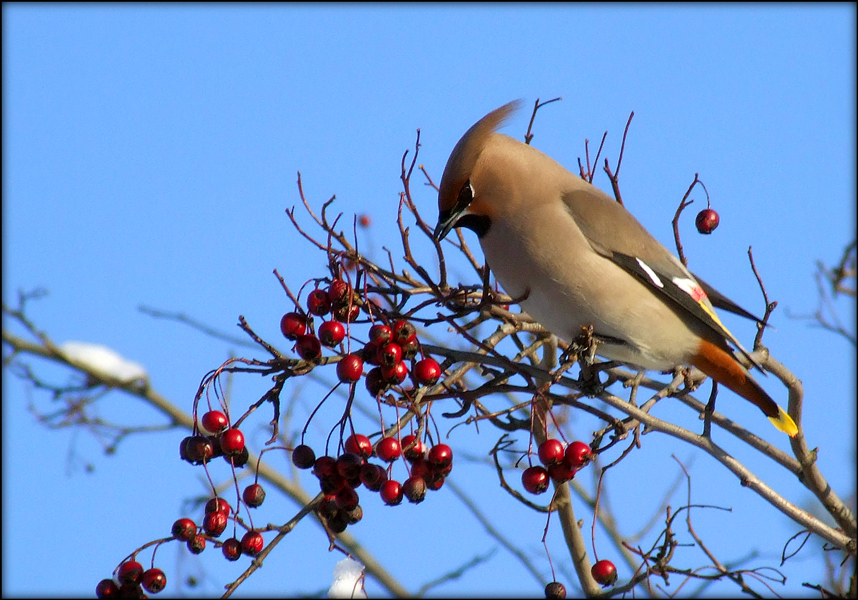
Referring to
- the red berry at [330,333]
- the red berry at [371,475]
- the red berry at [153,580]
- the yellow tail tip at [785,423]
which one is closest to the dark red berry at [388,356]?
the red berry at [330,333]

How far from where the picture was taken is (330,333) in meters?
2.18

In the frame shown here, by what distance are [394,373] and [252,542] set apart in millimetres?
518

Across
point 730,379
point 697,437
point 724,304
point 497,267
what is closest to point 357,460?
point 697,437

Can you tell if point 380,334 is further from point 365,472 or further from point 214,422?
point 214,422

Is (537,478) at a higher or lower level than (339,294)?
lower

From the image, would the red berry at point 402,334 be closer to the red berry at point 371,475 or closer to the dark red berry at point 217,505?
the red berry at point 371,475

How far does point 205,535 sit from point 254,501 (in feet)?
0.55

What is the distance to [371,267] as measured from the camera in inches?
97.2

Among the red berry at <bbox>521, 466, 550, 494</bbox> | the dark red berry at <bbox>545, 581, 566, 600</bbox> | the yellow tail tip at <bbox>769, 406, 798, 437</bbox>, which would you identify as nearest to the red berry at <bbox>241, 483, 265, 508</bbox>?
the red berry at <bbox>521, 466, 550, 494</bbox>

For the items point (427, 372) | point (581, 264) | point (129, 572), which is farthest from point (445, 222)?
point (129, 572)

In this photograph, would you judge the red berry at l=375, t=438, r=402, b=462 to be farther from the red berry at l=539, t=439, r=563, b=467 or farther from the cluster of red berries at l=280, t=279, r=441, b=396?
the red berry at l=539, t=439, r=563, b=467

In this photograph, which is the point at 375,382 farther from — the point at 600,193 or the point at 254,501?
the point at 600,193

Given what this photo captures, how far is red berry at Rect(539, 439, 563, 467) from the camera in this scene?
2.28 meters

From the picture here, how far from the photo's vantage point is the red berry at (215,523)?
7.19ft
